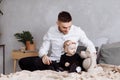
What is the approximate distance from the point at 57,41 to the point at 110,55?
593 millimetres

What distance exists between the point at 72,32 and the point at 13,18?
155 cm

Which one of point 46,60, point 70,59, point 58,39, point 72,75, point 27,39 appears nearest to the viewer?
point 72,75

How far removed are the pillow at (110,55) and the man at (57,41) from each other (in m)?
0.31

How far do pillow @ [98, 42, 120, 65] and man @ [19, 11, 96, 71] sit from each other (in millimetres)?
314

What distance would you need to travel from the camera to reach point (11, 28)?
159 inches

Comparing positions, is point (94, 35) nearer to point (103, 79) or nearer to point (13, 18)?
point (13, 18)

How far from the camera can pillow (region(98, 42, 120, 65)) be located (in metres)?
2.78

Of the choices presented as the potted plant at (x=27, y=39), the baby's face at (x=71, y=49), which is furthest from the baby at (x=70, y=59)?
A: the potted plant at (x=27, y=39)

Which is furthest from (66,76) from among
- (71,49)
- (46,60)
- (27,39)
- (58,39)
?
(27,39)

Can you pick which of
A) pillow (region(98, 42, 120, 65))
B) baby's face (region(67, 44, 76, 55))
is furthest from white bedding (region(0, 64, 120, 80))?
pillow (region(98, 42, 120, 65))

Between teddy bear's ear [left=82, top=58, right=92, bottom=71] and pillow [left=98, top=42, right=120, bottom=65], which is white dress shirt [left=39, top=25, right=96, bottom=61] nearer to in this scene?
pillow [left=98, top=42, right=120, bottom=65]

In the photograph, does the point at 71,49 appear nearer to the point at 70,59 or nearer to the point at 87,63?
the point at 70,59

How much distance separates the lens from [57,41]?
2.71 meters

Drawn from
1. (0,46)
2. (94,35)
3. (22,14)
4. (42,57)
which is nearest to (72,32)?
(42,57)
